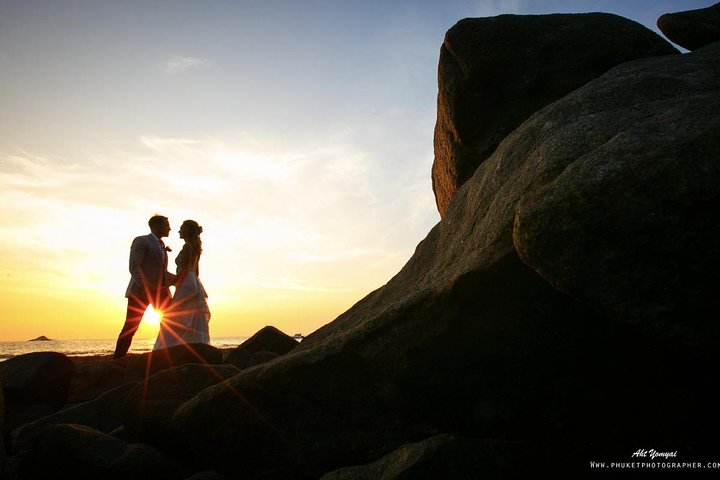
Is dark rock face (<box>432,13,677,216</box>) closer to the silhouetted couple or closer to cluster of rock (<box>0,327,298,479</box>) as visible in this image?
cluster of rock (<box>0,327,298,479</box>)

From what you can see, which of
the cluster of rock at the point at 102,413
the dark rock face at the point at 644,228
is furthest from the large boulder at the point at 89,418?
the dark rock face at the point at 644,228

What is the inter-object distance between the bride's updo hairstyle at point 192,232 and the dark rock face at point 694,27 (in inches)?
338

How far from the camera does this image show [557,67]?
590cm

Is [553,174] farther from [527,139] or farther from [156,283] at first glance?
[156,283]

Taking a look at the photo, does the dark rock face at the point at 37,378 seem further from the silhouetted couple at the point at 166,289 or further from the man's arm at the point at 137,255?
the man's arm at the point at 137,255

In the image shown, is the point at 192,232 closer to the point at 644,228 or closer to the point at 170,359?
the point at 170,359

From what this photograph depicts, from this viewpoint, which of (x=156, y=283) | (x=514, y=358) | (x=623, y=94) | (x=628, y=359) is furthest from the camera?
(x=156, y=283)

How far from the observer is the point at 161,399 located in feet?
16.9

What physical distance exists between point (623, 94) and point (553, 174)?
1257 mm

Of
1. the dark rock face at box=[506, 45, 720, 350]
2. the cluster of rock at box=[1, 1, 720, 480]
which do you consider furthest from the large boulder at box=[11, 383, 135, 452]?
the dark rock face at box=[506, 45, 720, 350]

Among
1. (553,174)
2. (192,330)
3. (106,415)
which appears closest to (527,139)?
(553,174)

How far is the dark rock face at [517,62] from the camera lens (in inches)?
231

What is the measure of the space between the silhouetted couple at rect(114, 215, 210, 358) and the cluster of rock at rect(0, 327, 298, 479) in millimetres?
867

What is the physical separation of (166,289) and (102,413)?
13.8 feet
